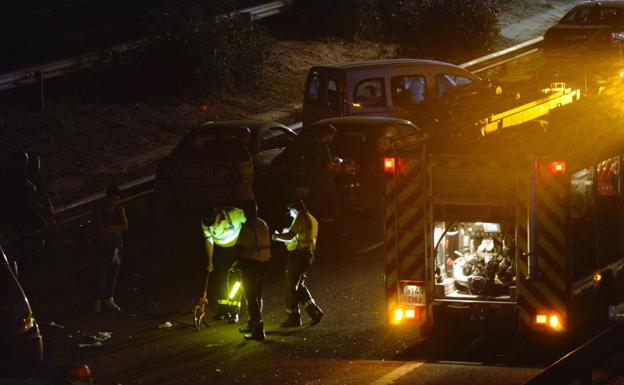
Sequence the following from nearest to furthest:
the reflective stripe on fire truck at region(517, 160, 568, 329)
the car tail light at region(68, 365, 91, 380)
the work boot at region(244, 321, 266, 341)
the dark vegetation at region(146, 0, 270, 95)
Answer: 1. the car tail light at region(68, 365, 91, 380)
2. the reflective stripe on fire truck at region(517, 160, 568, 329)
3. the work boot at region(244, 321, 266, 341)
4. the dark vegetation at region(146, 0, 270, 95)

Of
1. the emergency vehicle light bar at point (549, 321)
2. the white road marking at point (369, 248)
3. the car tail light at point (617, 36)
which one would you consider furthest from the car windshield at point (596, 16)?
the emergency vehicle light bar at point (549, 321)

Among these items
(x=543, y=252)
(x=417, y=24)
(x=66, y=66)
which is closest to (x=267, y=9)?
(x=417, y=24)

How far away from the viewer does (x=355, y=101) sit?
76.8 feet

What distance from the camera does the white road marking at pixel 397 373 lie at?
1278 centimetres

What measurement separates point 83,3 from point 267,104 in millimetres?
14194

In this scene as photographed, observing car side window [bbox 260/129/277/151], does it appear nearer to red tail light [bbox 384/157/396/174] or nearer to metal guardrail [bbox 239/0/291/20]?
red tail light [bbox 384/157/396/174]

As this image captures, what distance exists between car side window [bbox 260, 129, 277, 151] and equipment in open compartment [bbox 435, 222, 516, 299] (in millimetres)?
7092

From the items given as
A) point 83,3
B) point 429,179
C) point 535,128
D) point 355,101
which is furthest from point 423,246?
point 83,3

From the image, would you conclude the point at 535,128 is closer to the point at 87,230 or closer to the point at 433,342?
the point at 433,342

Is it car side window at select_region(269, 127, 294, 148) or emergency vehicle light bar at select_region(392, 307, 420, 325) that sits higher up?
car side window at select_region(269, 127, 294, 148)

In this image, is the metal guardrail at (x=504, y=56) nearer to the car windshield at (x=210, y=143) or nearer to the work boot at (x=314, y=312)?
the car windshield at (x=210, y=143)

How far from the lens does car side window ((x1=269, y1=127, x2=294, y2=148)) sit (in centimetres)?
2097

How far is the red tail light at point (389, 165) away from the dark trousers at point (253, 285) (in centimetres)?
190

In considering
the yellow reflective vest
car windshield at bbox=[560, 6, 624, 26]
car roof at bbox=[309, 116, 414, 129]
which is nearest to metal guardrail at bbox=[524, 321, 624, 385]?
the yellow reflective vest
